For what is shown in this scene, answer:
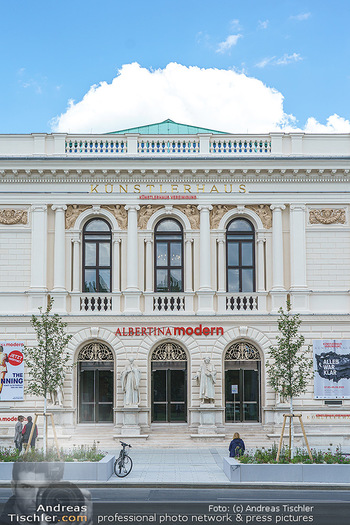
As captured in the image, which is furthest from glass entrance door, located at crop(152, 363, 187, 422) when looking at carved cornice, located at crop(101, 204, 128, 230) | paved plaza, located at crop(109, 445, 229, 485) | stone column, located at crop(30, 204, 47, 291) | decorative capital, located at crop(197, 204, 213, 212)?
decorative capital, located at crop(197, 204, 213, 212)

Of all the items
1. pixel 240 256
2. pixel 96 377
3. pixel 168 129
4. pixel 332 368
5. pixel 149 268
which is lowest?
pixel 96 377

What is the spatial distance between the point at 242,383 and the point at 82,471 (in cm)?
1335

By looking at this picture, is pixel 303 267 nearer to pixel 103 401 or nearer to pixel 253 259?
pixel 253 259

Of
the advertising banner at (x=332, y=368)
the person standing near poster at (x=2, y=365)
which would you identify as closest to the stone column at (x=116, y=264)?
the person standing near poster at (x=2, y=365)

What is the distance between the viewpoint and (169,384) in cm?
3431

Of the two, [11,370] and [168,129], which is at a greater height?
[168,129]

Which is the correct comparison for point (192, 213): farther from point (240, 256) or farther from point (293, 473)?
point (293, 473)

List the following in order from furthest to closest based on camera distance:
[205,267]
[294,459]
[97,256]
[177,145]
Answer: [177,145], [97,256], [205,267], [294,459]

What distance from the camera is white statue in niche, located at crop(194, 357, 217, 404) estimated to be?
3297 cm

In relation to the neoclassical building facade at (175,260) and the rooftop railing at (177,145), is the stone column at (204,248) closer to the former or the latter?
the neoclassical building facade at (175,260)

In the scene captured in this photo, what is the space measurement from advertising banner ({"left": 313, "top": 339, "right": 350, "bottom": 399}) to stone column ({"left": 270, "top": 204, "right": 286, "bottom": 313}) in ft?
8.48

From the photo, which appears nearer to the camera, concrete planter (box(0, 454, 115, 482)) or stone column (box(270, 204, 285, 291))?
concrete planter (box(0, 454, 115, 482))

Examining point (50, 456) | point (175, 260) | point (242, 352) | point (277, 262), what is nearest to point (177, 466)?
point (50, 456)

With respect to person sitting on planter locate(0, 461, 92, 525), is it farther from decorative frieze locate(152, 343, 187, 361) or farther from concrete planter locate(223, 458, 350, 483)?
decorative frieze locate(152, 343, 187, 361)
